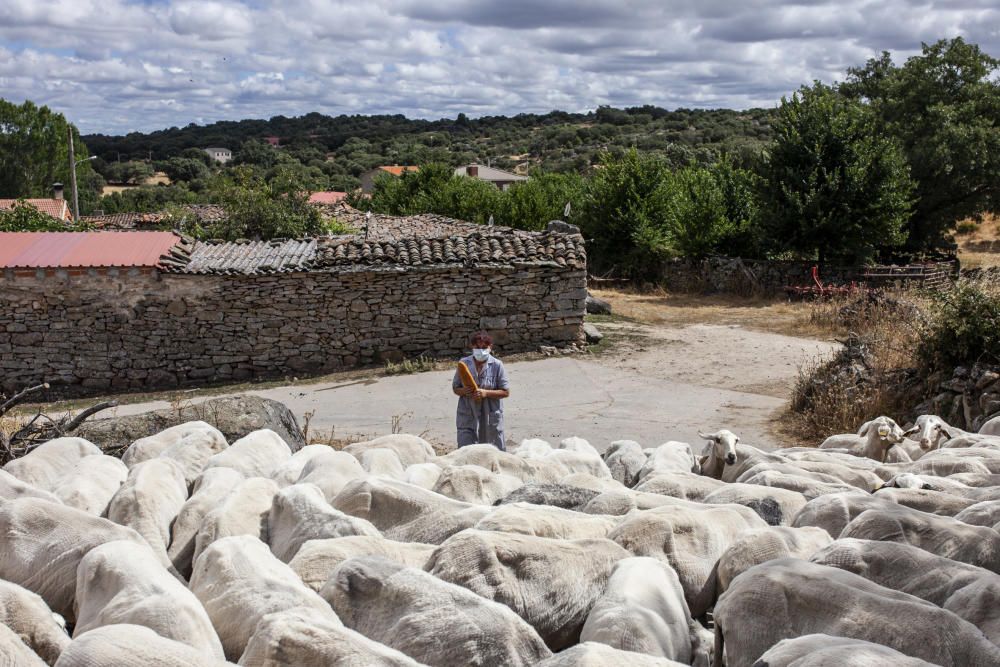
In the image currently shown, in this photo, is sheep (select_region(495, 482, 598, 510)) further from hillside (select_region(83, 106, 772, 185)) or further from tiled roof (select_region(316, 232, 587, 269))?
hillside (select_region(83, 106, 772, 185))

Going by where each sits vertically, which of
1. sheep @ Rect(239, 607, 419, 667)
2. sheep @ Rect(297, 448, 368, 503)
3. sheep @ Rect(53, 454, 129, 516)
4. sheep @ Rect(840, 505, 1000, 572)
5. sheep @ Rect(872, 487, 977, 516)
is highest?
sheep @ Rect(239, 607, 419, 667)

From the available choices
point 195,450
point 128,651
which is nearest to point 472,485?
point 195,450

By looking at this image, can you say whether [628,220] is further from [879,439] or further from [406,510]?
[406,510]

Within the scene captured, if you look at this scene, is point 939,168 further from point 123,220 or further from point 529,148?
point 529,148

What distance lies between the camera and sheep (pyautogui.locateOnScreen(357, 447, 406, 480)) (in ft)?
24.8

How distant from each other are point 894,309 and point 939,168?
14238 mm

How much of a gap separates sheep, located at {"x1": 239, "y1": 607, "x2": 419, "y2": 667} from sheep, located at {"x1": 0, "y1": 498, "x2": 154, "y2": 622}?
6.12 ft

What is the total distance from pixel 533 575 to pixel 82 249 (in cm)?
1603

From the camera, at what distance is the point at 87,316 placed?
17859mm

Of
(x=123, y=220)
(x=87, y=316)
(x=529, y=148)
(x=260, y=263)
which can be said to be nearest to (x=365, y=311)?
(x=260, y=263)

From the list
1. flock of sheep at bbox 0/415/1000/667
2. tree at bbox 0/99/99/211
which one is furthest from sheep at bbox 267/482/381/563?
tree at bbox 0/99/99/211

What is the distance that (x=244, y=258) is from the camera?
61.7 ft

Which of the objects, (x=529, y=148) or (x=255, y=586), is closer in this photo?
(x=255, y=586)

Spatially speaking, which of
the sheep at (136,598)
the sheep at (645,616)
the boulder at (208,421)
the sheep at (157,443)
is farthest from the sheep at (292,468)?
the sheep at (645,616)
